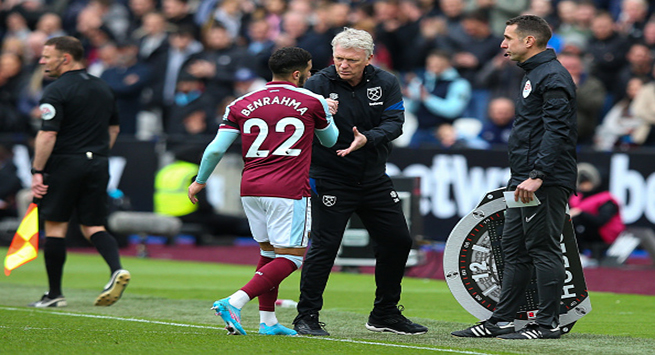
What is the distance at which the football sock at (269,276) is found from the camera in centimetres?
725

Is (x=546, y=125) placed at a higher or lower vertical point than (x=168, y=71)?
lower

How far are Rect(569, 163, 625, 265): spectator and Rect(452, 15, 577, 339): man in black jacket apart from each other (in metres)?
6.62

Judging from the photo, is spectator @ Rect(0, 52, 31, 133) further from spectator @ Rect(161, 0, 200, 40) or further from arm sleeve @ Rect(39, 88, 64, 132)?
arm sleeve @ Rect(39, 88, 64, 132)

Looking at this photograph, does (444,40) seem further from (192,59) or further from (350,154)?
(350,154)

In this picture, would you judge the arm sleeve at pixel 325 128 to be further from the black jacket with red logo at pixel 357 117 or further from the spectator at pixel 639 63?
the spectator at pixel 639 63

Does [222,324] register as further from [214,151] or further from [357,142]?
[357,142]

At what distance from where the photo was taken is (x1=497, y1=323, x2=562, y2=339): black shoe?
293 inches

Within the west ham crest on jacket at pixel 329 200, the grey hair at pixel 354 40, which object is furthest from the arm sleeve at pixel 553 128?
the west ham crest on jacket at pixel 329 200

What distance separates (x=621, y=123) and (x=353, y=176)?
8.74 m

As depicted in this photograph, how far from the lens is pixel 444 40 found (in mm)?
17500

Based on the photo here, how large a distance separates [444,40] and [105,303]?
30.6 ft

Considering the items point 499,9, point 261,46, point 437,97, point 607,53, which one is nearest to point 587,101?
point 607,53

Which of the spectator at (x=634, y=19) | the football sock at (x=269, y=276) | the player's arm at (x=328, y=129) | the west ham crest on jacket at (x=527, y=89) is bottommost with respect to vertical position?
the football sock at (x=269, y=276)

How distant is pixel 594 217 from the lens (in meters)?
14.0
